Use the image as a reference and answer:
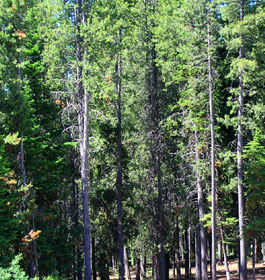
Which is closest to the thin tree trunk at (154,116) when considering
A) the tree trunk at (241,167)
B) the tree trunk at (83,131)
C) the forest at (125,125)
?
the forest at (125,125)

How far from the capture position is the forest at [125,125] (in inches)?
633

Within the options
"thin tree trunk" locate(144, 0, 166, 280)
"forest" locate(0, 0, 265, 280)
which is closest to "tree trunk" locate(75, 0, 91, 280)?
"forest" locate(0, 0, 265, 280)

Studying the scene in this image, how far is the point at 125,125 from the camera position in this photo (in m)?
23.1

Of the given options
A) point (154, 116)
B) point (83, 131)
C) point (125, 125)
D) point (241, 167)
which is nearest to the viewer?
point (83, 131)

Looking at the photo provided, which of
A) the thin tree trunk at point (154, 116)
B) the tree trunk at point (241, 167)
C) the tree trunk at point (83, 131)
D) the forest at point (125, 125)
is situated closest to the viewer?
the forest at point (125, 125)

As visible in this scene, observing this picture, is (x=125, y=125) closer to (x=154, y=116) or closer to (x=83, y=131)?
(x=154, y=116)

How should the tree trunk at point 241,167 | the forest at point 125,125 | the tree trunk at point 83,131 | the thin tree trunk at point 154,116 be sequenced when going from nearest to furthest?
the forest at point 125,125 < the tree trunk at point 83,131 < the tree trunk at point 241,167 < the thin tree trunk at point 154,116

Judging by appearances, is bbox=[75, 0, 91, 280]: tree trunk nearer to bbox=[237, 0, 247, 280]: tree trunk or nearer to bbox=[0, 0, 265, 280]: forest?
bbox=[0, 0, 265, 280]: forest

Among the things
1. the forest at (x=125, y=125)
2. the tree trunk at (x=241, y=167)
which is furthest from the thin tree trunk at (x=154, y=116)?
→ the tree trunk at (x=241, y=167)

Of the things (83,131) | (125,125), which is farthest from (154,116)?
(83,131)

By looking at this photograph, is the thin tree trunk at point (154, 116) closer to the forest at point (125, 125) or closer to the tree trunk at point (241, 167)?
the forest at point (125, 125)

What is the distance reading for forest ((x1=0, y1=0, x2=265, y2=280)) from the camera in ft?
52.7

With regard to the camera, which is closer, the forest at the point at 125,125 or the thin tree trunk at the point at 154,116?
the forest at the point at 125,125

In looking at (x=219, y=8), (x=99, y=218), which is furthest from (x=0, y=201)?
(x=219, y=8)
